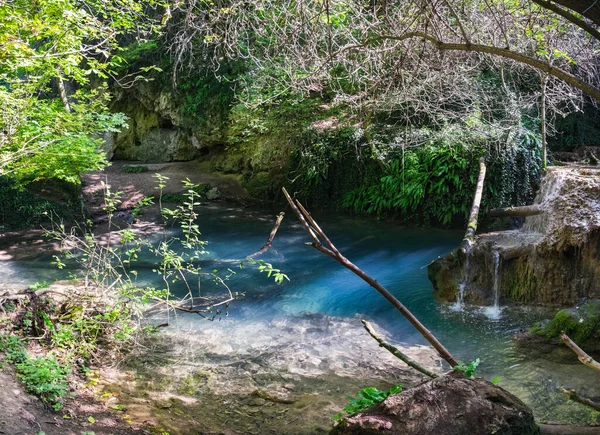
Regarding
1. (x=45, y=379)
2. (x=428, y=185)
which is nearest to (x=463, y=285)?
(x=428, y=185)

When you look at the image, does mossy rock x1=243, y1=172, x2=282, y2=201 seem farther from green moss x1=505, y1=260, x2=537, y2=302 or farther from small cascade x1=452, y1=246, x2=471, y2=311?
green moss x1=505, y1=260, x2=537, y2=302

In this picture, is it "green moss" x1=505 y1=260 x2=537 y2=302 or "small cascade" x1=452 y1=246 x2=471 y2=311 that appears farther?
"small cascade" x1=452 y1=246 x2=471 y2=311

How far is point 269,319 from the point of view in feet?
23.5

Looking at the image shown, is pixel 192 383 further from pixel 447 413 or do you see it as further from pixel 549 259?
pixel 549 259

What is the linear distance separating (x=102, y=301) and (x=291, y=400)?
2371 mm

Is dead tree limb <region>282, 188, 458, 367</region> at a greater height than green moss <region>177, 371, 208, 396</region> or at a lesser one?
greater

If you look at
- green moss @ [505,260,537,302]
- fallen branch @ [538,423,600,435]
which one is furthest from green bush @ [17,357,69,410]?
green moss @ [505,260,537,302]

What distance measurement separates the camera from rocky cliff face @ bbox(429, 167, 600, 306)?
6.87m

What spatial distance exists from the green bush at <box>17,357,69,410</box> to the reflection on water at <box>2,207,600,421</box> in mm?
1348

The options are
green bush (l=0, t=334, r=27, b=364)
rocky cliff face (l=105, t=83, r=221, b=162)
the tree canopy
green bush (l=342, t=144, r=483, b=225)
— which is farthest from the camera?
rocky cliff face (l=105, t=83, r=221, b=162)

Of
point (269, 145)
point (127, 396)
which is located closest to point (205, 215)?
point (269, 145)

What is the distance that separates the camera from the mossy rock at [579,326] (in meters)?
5.73

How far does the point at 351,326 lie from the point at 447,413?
173 inches

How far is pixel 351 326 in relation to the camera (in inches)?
274
